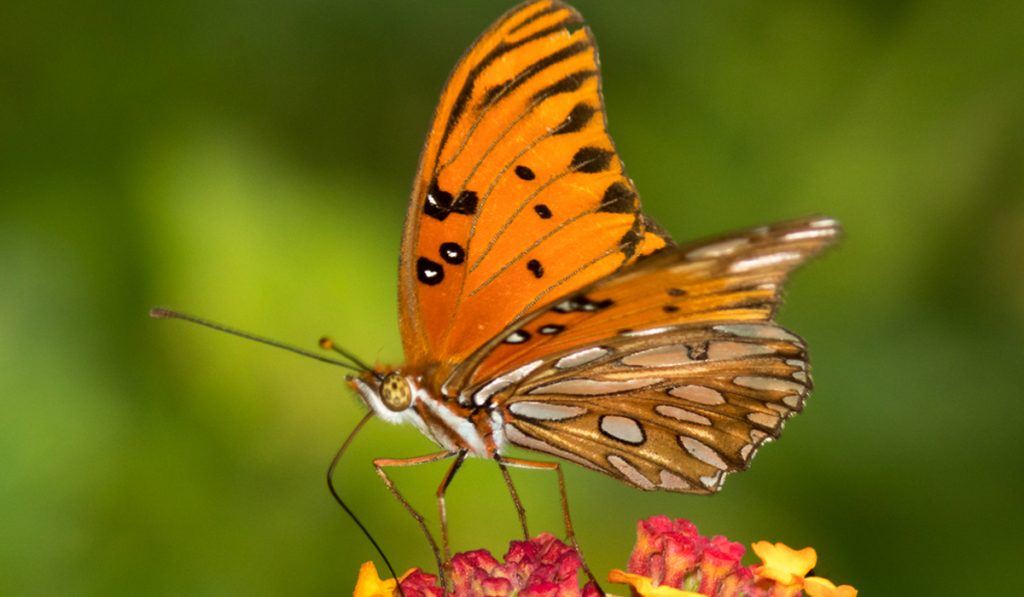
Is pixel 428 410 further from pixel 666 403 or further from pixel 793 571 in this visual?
pixel 793 571

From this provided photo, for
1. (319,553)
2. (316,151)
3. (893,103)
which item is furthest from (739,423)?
(316,151)

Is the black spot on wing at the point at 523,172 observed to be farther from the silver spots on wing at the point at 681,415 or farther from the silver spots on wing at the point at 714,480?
the silver spots on wing at the point at 714,480

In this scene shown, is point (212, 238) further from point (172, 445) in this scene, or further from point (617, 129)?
point (617, 129)

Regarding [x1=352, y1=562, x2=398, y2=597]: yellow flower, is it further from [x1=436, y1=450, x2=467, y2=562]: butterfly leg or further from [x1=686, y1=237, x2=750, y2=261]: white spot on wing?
[x1=686, y1=237, x2=750, y2=261]: white spot on wing

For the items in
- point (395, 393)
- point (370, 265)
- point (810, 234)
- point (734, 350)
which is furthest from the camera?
point (370, 265)

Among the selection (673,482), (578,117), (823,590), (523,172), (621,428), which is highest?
(578,117)

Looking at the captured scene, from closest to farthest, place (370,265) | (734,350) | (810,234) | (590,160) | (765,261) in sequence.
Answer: (810,234), (765,261), (734,350), (590,160), (370,265)

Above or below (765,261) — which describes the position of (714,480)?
below

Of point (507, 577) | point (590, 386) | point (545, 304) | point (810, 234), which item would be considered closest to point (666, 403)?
point (590, 386)
